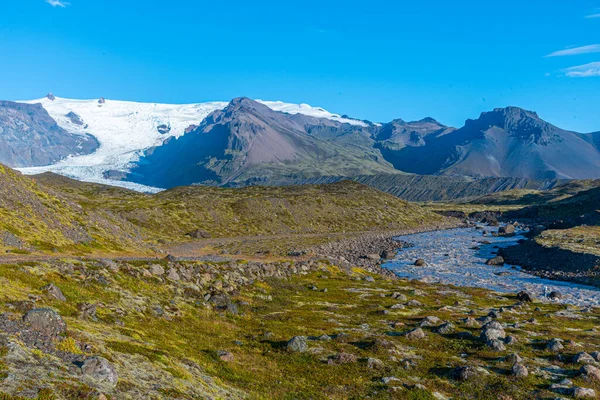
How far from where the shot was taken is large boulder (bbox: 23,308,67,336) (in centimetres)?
2148

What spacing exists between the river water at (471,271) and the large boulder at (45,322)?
212 ft

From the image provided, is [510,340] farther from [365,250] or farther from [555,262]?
[365,250]

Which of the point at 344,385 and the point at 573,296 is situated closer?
the point at 344,385

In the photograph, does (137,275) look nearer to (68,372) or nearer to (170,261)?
(170,261)

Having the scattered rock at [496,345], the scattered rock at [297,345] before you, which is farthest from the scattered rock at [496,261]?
the scattered rock at [297,345]

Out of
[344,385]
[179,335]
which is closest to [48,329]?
[179,335]

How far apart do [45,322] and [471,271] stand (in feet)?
291

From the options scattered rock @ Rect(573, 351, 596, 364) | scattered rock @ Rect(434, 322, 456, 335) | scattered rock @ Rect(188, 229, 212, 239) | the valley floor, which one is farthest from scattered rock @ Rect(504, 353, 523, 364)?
scattered rock @ Rect(188, 229, 212, 239)

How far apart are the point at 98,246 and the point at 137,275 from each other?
28058 mm

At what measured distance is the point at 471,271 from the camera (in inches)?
3780

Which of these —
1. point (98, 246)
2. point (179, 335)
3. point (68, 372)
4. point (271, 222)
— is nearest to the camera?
point (68, 372)

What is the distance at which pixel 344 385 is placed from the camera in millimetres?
26391

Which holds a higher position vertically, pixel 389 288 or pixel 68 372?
pixel 68 372

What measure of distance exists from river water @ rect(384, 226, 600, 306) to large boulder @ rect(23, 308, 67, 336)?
212ft
